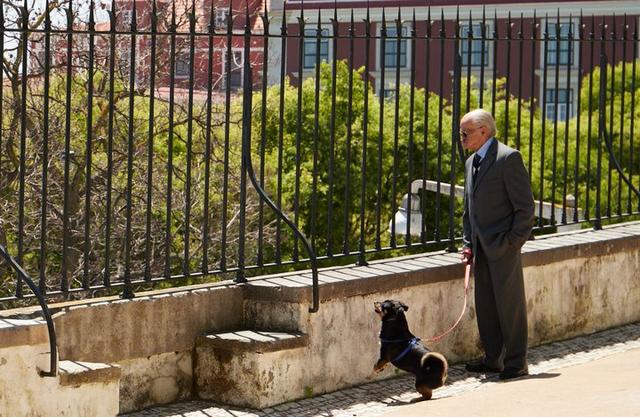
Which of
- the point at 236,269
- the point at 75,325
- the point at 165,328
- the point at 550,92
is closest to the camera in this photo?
the point at 75,325

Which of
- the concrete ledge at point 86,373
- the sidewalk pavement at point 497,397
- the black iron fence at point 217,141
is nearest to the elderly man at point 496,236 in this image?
the sidewalk pavement at point 497,397

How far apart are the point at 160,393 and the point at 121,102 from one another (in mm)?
13877

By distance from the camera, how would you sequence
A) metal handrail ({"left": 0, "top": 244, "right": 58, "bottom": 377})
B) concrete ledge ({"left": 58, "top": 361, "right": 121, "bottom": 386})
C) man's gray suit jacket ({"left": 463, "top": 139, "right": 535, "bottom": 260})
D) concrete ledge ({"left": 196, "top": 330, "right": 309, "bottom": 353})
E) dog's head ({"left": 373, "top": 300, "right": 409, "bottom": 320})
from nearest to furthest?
metal handrail ({"left": 0, "top": 244, "right": 58, "bottom": 377})
concrete ledge ({"left": 58, "top": 361, "right": 121, "bottom": 386})
concrete ledge ({"left": 196, "top": 330, "right": 309, "bottom": 353})
dog's head ({"left": 373, "top": 300, "right": 409, "bottom": 320})
man's gray suit jacket ({"left": 463, "top": 139, "right": 535, "bottom": 260})

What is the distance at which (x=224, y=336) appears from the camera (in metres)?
8.16

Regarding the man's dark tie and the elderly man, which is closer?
the elderly man

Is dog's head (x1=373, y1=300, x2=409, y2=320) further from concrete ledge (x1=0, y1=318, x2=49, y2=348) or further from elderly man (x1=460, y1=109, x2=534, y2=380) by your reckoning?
concrete ledge (x1=0, y1=318, x2=49, y2=348)

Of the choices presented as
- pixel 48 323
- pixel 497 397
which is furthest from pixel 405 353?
pixel 48 323

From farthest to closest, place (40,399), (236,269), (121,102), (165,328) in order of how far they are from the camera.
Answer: (121,102) < (236,269) < (165,328) < (40,399)

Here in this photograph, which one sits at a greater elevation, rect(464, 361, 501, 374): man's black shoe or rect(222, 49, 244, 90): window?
rect(222, 49, 244, 90): window

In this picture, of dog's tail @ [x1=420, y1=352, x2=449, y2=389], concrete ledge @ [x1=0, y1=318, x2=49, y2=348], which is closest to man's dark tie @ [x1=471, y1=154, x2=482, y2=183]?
dog's tail @ [x1=420, y1=352, x2=449, y2=389]

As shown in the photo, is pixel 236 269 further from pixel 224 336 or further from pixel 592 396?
pixel 592 396

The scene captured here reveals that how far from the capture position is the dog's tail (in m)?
8.08

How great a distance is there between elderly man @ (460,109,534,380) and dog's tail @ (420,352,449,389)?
90cm

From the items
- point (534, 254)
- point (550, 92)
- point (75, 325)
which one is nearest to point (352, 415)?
point (75, 325)
